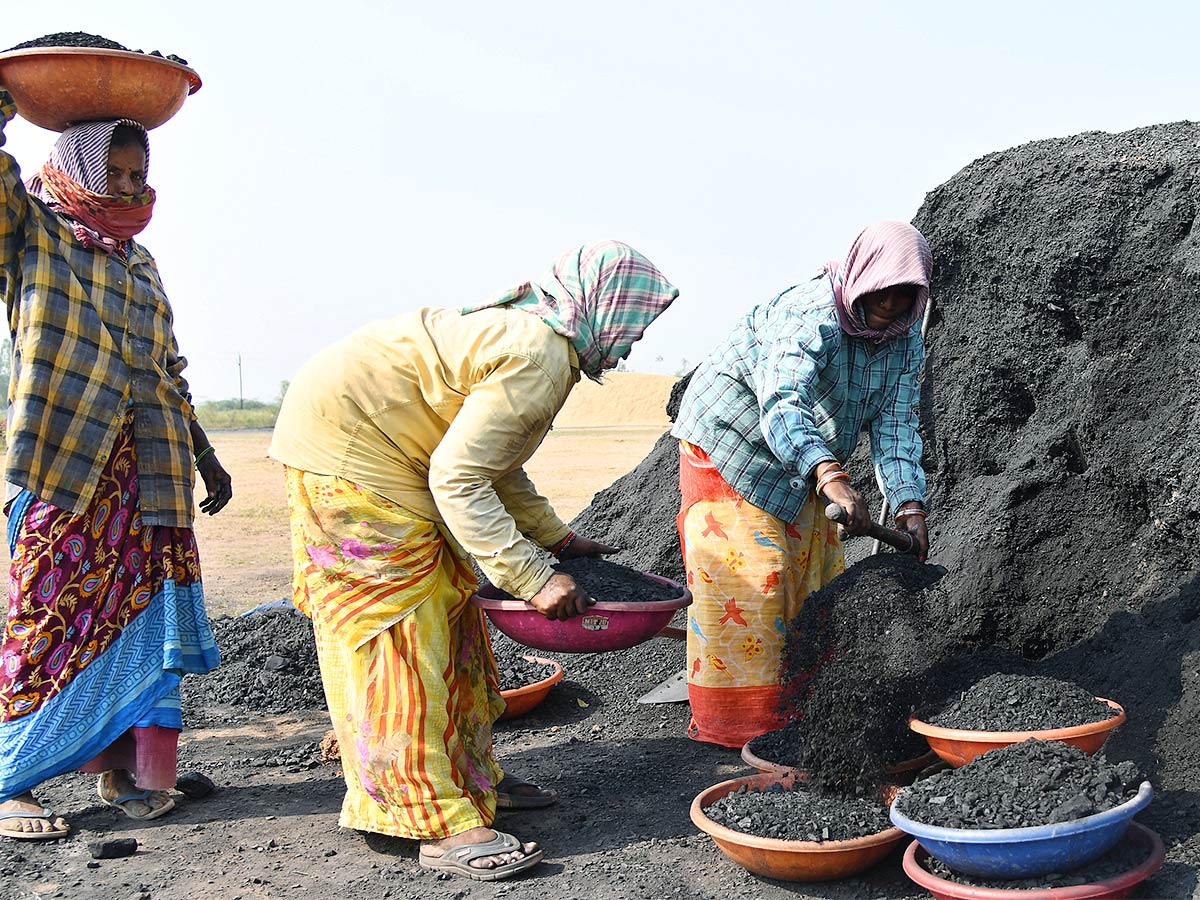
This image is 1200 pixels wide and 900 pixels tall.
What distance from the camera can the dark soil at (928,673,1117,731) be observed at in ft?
10.3

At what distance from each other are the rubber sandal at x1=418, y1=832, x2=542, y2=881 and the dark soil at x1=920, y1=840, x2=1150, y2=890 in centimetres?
110

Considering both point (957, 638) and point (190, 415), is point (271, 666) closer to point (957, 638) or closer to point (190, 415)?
point (190, 415)

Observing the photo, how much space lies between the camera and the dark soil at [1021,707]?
123 inches

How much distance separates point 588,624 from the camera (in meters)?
3.28

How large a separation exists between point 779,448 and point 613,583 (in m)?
0.65

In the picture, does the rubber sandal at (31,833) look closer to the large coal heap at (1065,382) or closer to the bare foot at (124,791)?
the bare foot at (124,791)

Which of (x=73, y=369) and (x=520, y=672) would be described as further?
(x=520, y=672)

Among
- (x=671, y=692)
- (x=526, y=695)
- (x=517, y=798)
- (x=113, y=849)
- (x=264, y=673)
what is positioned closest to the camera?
(x=113, y=849)

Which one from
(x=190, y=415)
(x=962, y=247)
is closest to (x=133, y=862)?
(x=190, y=415)

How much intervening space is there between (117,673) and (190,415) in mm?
893

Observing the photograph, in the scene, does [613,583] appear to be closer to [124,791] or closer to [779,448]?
[779,448]

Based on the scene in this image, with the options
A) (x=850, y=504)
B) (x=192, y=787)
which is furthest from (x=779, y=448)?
(x=192, y=787)

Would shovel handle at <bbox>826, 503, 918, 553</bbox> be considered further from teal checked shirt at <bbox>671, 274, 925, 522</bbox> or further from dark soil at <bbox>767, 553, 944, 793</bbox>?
teal checked shirt at <bbox>671, 274, 925, 522</bbox>

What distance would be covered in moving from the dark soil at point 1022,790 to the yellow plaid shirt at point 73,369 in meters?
2.45
